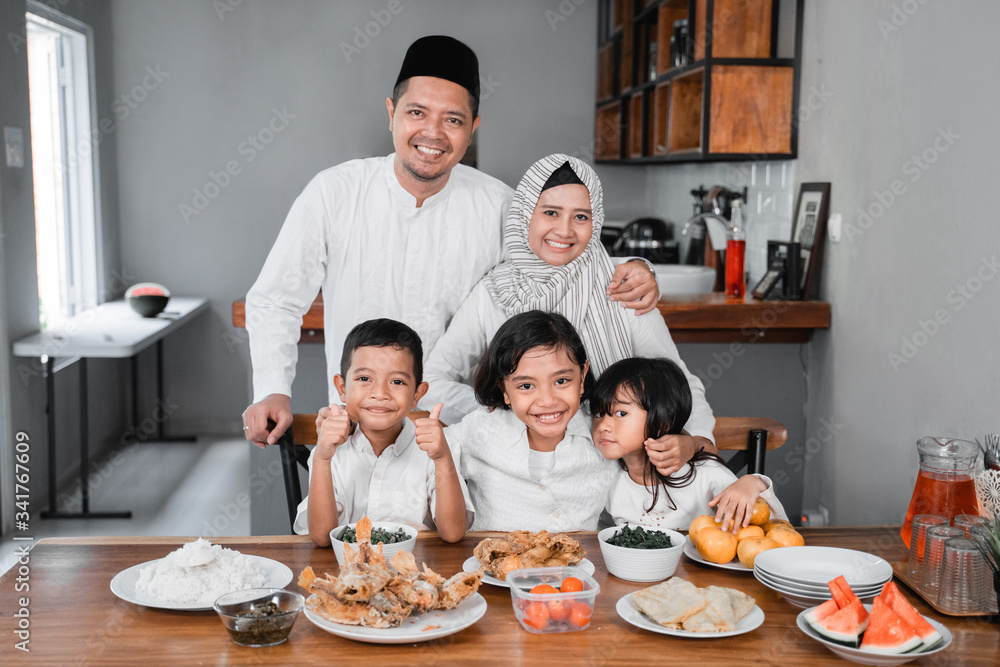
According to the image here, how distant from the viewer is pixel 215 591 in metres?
1.21

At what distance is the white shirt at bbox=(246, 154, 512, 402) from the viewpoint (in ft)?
6.95

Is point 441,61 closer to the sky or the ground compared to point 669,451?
closer to the sky

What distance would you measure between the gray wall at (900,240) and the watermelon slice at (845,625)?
3.27 ft

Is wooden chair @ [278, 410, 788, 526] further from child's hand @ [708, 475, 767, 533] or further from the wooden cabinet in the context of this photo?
the wooden cabinet

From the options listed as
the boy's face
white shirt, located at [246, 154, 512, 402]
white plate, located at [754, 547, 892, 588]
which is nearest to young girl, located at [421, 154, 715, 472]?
white shirt, located at [246, 154, 512, 402]

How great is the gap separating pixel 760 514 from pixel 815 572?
192 mm

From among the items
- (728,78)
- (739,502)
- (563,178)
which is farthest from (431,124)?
(728,78)

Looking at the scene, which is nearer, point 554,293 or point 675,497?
point 675,497

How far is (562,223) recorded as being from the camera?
187 cm

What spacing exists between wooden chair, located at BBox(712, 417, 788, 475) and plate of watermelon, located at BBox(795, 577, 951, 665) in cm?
77

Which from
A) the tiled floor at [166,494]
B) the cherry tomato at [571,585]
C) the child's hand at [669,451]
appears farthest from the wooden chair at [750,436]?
the tiled floor at [166,494]

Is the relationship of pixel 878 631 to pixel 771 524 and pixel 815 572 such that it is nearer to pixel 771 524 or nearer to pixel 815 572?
pixel 815 572

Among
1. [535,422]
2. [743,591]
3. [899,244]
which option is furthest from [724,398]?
[743,591]

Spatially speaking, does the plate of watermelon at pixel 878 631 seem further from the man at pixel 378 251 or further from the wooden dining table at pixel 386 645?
the man at pixel 378 251
